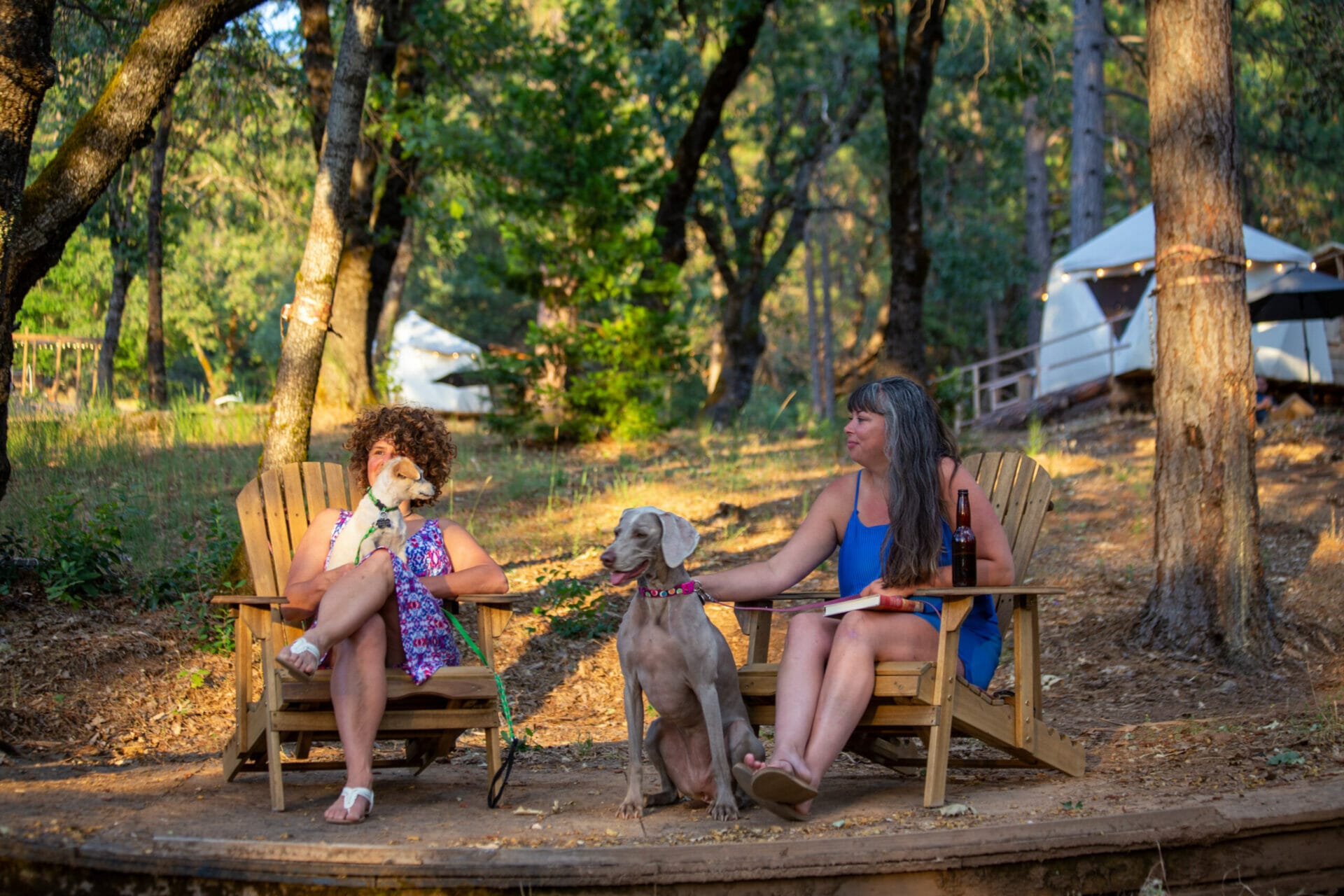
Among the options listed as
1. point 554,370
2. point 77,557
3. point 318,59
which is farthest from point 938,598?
point 554,370

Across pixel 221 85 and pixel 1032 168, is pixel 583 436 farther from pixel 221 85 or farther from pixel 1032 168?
pixel 1032 168

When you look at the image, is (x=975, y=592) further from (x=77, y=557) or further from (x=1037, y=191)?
(x=1037, y=191)

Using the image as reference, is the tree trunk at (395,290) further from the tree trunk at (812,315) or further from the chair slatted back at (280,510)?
the chair slatted back at (280,510)

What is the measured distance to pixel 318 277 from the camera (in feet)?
19.8

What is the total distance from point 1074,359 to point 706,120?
25.3 ft

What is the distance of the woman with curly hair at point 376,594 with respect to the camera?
3783 millimetres

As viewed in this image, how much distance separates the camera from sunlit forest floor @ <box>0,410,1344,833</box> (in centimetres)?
459

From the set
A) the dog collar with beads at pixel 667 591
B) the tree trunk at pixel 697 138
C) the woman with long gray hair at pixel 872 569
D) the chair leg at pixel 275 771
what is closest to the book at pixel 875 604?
the woman with long gray hair at pixel 872 569

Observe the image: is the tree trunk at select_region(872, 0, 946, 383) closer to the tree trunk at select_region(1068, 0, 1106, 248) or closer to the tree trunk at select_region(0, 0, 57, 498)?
the tree trunk at select_region(0, 0, 57, 498)

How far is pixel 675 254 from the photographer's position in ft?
49.5

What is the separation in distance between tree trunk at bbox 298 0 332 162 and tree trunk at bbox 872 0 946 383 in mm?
5310

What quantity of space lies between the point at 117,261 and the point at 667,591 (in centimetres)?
1192

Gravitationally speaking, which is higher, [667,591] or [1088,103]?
[1088,103]

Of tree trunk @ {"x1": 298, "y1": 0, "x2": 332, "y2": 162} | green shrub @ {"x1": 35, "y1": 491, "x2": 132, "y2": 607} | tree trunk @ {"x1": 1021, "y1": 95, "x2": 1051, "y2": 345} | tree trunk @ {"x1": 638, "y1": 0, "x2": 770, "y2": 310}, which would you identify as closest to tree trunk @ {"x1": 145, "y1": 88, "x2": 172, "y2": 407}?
tree trunk @ {"x1": 298, "y1": 0, "x2": 332, "y2": 162}
